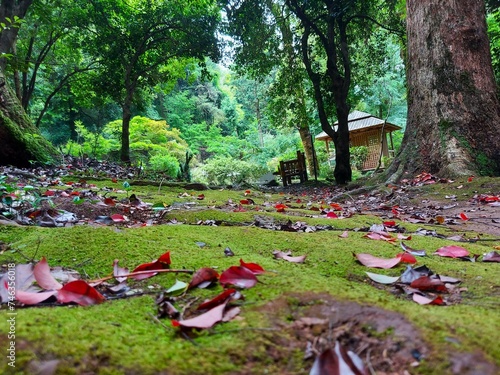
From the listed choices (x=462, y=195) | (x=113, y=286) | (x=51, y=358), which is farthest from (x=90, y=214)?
(x=462, y=195)

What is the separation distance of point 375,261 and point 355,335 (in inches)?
25.6

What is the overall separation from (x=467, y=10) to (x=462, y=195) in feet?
9.49

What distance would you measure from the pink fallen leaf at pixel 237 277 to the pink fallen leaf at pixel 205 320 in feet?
0.53

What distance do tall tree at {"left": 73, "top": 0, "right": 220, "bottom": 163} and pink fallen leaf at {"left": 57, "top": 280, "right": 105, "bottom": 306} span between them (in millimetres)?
9072

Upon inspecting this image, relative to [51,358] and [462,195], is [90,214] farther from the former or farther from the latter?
[462,195]

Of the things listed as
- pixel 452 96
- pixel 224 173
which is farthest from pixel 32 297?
pixel 224 173

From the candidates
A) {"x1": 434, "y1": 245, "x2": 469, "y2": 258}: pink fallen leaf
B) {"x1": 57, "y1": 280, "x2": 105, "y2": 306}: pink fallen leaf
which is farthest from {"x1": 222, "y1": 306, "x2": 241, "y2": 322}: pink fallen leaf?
{"x1": 434, "y1": 245, "x2": 469, "y2": 258}: pink fallen leaf

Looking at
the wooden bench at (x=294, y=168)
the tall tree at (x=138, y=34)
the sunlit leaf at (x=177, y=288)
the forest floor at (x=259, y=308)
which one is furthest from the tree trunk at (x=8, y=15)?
the wooden bench at (x=294, y=168)

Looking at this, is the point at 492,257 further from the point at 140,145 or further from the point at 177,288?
the point at 140,145

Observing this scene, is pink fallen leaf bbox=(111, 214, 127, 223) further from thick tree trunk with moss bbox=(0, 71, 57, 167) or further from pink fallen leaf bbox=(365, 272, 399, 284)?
thick tree trunk with moss bbox=(0, 71, 57, 167)

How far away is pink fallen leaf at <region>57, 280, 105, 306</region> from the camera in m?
0.85

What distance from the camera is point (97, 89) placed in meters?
11.0

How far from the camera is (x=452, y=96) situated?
4.82 meters

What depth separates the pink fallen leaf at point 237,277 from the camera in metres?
0.94
